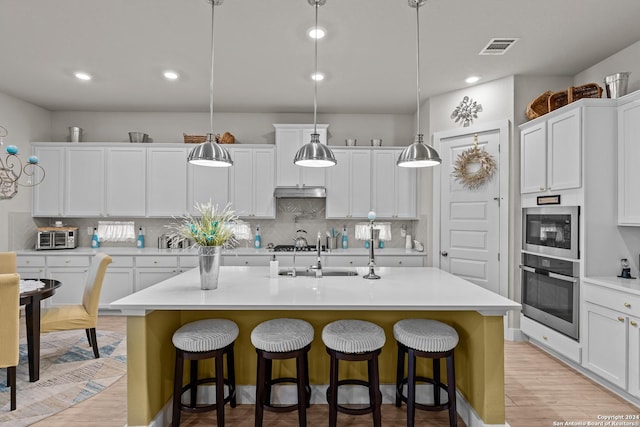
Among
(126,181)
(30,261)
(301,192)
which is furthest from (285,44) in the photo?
(30,261)

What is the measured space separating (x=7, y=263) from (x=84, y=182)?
174 centimetres

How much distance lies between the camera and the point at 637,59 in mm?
3133

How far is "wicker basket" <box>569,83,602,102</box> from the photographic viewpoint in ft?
10.3

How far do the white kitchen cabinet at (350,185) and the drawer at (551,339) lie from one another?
2323 millimetres

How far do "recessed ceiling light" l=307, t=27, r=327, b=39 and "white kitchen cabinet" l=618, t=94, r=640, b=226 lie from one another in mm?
2608

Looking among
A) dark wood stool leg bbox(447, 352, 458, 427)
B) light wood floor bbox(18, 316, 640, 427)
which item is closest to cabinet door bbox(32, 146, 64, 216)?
light wood floor bbox(18, 316, 640, 427)

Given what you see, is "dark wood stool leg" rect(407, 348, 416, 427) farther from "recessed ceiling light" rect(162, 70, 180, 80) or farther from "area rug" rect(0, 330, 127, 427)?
"recessed ceiling light" rect(162, 70, 180, 80)

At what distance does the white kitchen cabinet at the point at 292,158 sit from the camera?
4.86 metres

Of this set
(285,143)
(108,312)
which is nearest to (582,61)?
(285,143)

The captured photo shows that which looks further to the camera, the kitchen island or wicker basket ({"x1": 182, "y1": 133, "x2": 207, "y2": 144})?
wicker basket ({"x1": 182, "y1": 133, "x2": 207, "y2": 144})

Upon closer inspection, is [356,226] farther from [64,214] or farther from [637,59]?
[64,214]

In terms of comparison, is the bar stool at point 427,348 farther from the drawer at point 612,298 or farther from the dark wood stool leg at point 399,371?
the drawer at point 612,298

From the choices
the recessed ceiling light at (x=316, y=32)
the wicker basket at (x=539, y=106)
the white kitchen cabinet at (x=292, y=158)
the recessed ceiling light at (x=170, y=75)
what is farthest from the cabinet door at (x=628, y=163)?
the recessed ceiling light at (x=170, y=75)

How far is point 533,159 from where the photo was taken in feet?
11.7
